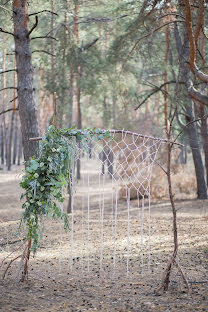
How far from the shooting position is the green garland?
3.95 meters

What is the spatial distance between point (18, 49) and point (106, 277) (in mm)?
3994

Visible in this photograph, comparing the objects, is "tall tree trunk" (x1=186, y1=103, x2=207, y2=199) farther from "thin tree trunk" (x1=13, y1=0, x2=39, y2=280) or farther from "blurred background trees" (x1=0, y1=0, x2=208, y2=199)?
"thin tree trunk" (x1=13, y1=0, x2=39, y2=280)

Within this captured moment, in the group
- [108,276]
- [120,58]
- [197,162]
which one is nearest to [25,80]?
[108,276]

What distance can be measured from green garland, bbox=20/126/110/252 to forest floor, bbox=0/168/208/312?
1.74ft

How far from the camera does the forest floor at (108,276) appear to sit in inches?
138

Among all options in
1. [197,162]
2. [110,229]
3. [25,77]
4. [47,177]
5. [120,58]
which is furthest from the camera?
[197,162]

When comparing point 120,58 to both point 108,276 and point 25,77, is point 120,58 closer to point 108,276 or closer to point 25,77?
point 25,77

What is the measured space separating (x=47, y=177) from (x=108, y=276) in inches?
52.8

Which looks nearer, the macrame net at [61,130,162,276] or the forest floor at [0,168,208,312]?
the forest floor at [0,168,208,312]

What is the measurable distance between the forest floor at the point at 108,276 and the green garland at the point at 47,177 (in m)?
0.53

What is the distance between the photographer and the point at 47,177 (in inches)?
159

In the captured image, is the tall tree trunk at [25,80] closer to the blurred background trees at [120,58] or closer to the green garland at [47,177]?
the blurred background trees at [120,58]

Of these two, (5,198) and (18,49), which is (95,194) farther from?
(18,49)

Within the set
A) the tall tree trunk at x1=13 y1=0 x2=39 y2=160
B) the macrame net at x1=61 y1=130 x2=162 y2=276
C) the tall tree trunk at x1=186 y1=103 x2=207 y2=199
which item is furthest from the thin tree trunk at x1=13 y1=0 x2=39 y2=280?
the tall tree trunk at x1=186 y1=103 x2=207 y2=199
